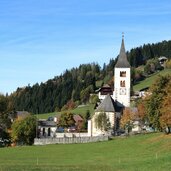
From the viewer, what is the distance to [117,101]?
130m

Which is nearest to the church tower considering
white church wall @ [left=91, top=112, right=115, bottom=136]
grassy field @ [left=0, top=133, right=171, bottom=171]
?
white church wall @ [left=91, top=112, right=115, bottom=136]

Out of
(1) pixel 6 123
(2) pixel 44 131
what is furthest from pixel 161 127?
(2) pixel 44 131

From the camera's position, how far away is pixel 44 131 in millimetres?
142125

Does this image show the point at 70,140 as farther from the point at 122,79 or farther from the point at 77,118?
the point at 77,118

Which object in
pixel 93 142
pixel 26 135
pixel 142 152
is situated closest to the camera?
pixel 142 152

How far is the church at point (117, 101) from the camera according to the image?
380ft

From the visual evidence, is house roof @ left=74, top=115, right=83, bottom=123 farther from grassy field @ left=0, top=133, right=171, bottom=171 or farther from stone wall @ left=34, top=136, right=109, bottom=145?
grassy field @ left=0, top=133, right=171, bottom=171

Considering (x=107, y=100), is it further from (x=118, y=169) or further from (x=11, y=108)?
(x=118, y=169)

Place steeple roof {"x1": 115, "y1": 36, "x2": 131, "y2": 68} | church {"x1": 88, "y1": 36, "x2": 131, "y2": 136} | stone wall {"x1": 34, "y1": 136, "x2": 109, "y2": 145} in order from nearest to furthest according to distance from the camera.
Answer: stone wall {"x1": 34, "y1": 136, "x2": 109, "y2": 145} → church {"x1": 88, "y1": 36, "x2": 131, "y2": 136} → steeple roof {"x1": 115, "y1": 36, "x2": 131, "y2": 68}

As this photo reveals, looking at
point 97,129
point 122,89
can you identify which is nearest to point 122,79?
point 122,89

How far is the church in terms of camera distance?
380 ft

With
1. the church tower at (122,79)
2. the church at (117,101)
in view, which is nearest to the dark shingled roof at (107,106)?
the church at (117,101)

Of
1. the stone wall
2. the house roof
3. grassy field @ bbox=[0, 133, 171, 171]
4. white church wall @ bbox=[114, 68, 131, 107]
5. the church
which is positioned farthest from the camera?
the house roof

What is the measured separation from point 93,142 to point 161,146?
31.1 m
